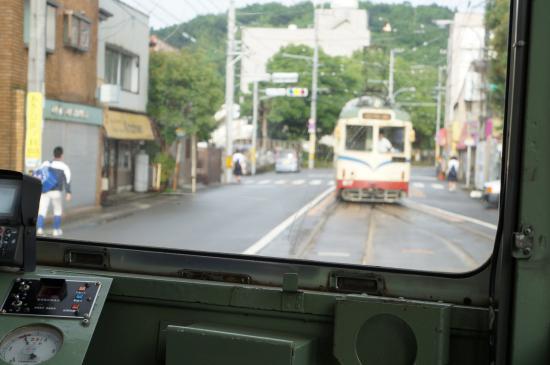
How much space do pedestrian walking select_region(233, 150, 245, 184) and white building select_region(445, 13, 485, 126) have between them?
2.68ft

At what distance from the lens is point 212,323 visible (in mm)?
2248

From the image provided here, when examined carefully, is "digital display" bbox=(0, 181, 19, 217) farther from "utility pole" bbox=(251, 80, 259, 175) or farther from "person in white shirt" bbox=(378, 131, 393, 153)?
"person in white shirt" bbox=(378, 131, 393, 153)

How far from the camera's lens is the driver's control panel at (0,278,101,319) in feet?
7.07

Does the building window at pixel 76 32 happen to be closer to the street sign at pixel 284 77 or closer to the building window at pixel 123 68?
the building window at pixel 123 68

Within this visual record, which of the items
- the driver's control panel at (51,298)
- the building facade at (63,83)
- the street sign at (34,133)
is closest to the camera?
the driver's control panel at (51,298)

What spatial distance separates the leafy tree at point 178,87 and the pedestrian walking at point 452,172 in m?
0.91

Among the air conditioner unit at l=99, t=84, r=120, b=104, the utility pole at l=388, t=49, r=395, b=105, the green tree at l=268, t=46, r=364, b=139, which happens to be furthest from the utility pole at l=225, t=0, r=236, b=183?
the utility pole at l=388, t=49, r=395, b=105

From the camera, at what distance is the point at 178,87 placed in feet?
8.22

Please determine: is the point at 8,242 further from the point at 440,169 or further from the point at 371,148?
the point at 440,169

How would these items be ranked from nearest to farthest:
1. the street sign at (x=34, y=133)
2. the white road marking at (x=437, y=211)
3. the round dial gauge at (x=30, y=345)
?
the round dial gauge at (x=30, y=345) → the street sign at (x=34, y=133) → the white road marking at (x=437, y=211)

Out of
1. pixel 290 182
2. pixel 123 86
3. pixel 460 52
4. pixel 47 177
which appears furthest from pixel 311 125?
pixel 47 177

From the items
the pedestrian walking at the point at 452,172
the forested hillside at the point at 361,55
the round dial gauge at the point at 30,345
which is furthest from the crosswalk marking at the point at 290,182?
the round dial gauge at the point at 30,345

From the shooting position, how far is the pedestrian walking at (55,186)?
2.62 metres

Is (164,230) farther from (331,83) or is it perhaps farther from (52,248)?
(331,83)
